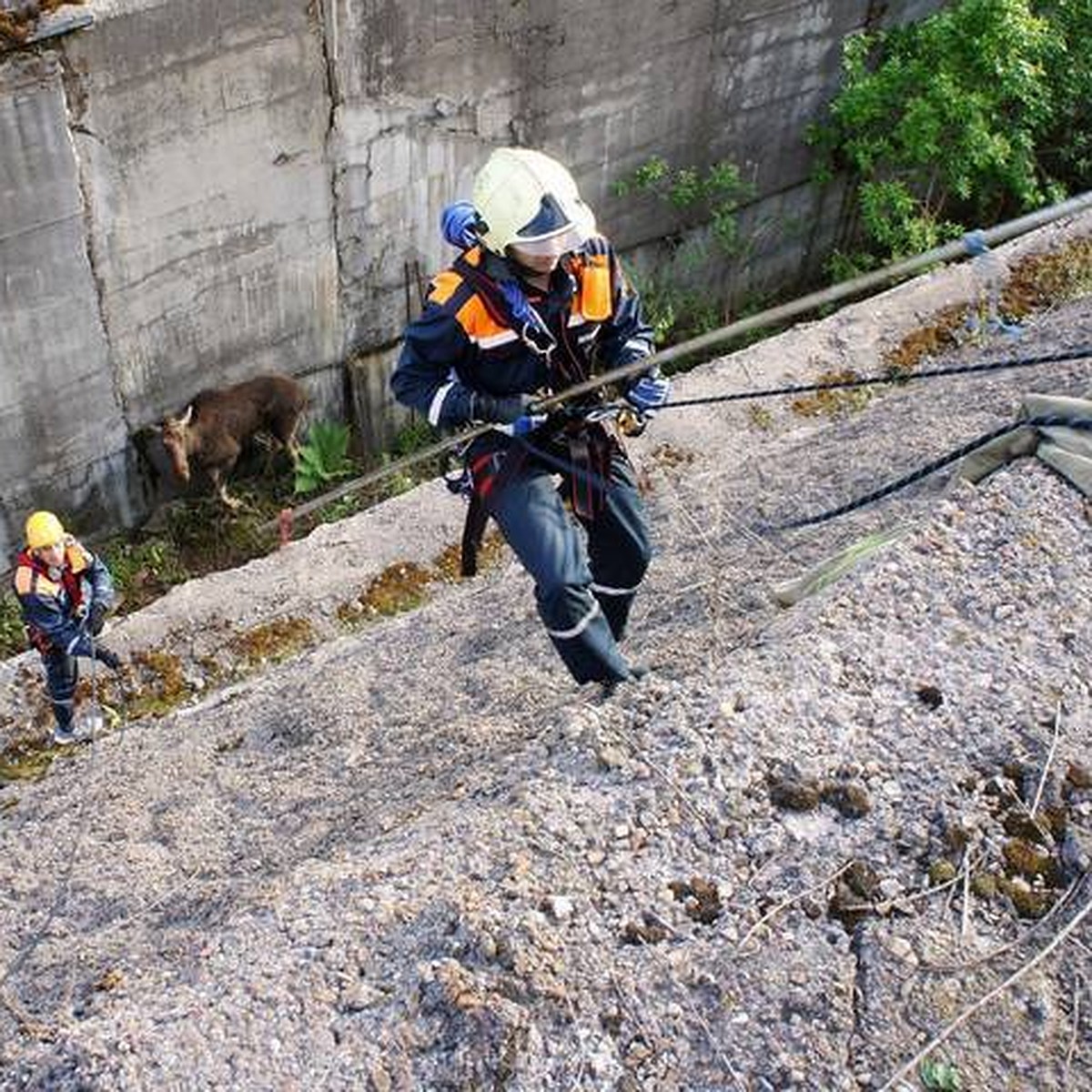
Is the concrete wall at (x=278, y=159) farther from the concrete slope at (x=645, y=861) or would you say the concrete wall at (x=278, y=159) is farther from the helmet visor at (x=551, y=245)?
the helmet visor at (x=551, y=245)

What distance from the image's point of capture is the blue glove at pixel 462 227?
559cm

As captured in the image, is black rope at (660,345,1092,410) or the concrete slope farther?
black rope at (660,345,1092,410)

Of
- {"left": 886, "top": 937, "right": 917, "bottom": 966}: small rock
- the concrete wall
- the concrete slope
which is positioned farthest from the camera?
the concrete wall

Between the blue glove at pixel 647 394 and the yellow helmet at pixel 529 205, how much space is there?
0.76m

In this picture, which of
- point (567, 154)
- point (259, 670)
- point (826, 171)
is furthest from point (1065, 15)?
point (259, 670)

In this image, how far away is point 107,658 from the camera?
7918mm

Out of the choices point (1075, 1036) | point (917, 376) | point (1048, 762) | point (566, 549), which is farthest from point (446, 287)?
point (1075, 1036)

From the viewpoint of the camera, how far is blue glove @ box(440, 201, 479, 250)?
559 centimetres

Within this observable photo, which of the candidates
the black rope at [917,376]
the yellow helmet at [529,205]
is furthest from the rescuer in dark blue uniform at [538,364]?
the black rope at [917,376]

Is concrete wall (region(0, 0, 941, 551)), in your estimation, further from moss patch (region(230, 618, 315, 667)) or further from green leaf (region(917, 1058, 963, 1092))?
green leaf (region(917, 1058, 963, 1092))

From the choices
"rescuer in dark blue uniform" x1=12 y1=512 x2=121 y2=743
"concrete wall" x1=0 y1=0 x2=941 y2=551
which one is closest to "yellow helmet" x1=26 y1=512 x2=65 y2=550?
"rescuer in dark blue uniform" x1=12 y1=512 x2=121 y2=743

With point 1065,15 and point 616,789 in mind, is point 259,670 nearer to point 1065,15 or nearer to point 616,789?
point 616,789

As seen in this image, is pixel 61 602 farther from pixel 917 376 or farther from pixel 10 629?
pixel 917 376

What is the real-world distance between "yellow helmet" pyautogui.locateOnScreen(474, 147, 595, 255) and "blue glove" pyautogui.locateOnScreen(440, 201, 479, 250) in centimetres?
41
